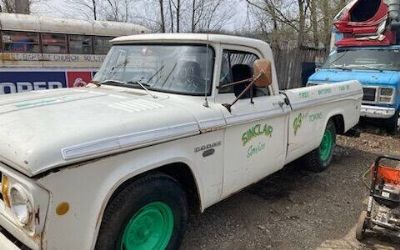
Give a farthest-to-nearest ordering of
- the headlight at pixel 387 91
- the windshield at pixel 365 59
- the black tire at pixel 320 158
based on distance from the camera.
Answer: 1. the windshield at pixel 365 59
2. the headlight at pixel 387 91
3. the black tire at pixel 320 158

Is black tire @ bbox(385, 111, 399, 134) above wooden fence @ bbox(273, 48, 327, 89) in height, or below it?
below

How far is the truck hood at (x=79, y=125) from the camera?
7.51 ft

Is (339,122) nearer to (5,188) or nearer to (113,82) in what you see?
(113,82)

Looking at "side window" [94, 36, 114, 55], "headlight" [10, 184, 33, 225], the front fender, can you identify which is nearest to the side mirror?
the front fender

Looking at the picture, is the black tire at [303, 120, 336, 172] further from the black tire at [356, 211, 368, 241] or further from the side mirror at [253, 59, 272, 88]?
the side mirror at [253, 59, 272, 88]

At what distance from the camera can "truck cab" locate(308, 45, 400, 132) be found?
27.7ft

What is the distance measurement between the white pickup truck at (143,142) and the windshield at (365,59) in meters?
5.21

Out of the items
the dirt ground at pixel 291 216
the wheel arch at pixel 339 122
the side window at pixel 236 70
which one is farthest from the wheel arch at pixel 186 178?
the wheel arch at pixel 339 122

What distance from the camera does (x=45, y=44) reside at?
8.40m

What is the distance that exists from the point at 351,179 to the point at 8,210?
473cm

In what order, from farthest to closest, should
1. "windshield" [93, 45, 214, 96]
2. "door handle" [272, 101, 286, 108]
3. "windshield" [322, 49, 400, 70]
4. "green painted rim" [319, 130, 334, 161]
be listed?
"windshield" [322, 49, 400, 70] → "green painted rim" [319, 130, 334, 161] → "door handle" [272, 101, 286, 108] → "windshield" [93, 45, 214, 96]

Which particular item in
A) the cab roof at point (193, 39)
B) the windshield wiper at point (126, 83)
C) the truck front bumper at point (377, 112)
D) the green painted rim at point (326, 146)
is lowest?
the green painted rim at point (326, 146)

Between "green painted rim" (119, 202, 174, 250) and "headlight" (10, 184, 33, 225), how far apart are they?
2.36 ft

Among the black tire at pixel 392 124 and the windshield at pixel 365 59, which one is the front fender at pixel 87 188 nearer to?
the black tire at pixel 392 124
